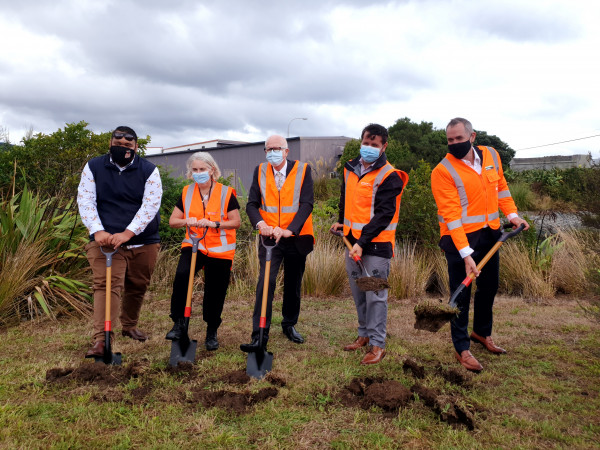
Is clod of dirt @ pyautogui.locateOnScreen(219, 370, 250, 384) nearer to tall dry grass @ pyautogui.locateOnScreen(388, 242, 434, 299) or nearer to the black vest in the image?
the black vest

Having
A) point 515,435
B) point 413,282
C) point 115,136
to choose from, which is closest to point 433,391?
point 515,435

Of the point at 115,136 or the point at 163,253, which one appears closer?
the point at 115,136

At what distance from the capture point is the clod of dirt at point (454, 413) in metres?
3.16

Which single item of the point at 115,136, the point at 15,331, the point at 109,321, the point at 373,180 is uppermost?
the point at 115,136

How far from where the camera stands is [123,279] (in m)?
4.65

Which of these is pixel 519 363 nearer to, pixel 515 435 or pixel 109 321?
pixel 515 435

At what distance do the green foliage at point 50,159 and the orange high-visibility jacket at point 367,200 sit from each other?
4965 millimetres

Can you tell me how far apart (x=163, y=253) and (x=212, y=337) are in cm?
339

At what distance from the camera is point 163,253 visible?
25.6 feet

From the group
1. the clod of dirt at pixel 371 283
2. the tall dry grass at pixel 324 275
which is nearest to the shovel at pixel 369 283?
the clod of dirt at pixel 371 283

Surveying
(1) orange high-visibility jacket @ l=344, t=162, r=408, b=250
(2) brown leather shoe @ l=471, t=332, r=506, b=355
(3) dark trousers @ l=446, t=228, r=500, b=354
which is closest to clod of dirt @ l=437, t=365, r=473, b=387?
(3) dark trousers @ l=446, t=228, r=500, b=354

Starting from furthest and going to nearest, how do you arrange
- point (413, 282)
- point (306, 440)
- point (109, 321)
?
point (413, 282), point (109, 321), point (306, 440)

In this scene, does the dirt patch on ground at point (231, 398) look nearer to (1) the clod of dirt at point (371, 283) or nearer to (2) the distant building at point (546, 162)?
(1) the clod of dirt at point (371, 283)

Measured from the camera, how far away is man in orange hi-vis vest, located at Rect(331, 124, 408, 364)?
430cm
